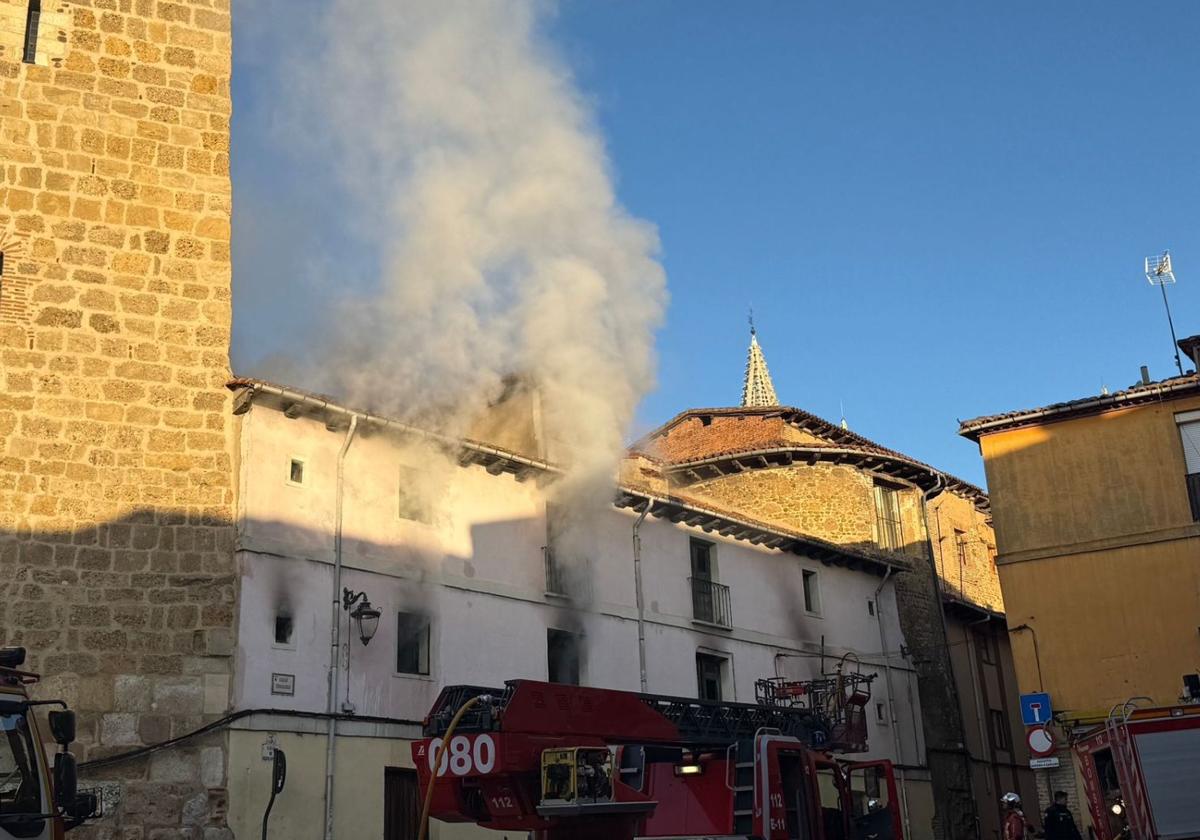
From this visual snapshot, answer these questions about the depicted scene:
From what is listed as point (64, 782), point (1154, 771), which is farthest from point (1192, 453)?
point (64, 782)

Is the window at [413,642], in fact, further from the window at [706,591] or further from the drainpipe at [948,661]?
the drainpipe at [948,661]

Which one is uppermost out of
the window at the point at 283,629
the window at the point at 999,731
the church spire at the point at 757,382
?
the church spire at the point at 757,382

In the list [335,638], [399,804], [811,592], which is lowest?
[399,804]

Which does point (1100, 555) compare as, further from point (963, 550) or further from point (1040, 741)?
point (963, 550)

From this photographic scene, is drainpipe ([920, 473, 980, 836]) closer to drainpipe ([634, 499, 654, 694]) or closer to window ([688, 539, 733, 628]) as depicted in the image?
window ([688, 539, 733, 628])

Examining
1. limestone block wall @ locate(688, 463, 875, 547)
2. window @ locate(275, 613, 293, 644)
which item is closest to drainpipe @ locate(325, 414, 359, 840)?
window @ locate(275, 613, 293, 644)

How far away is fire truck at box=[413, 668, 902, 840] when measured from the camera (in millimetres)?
9883

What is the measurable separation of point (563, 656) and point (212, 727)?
686 centimetres

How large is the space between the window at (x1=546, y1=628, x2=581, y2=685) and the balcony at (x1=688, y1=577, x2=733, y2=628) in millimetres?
3111

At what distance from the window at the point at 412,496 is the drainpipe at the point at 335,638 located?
111 cm

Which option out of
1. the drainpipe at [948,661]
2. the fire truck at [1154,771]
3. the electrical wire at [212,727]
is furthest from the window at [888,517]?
the fire truck at [1154,771]

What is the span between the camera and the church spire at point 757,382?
204 ft

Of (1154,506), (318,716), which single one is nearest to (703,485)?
(1154,506)

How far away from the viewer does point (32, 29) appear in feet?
47.1
